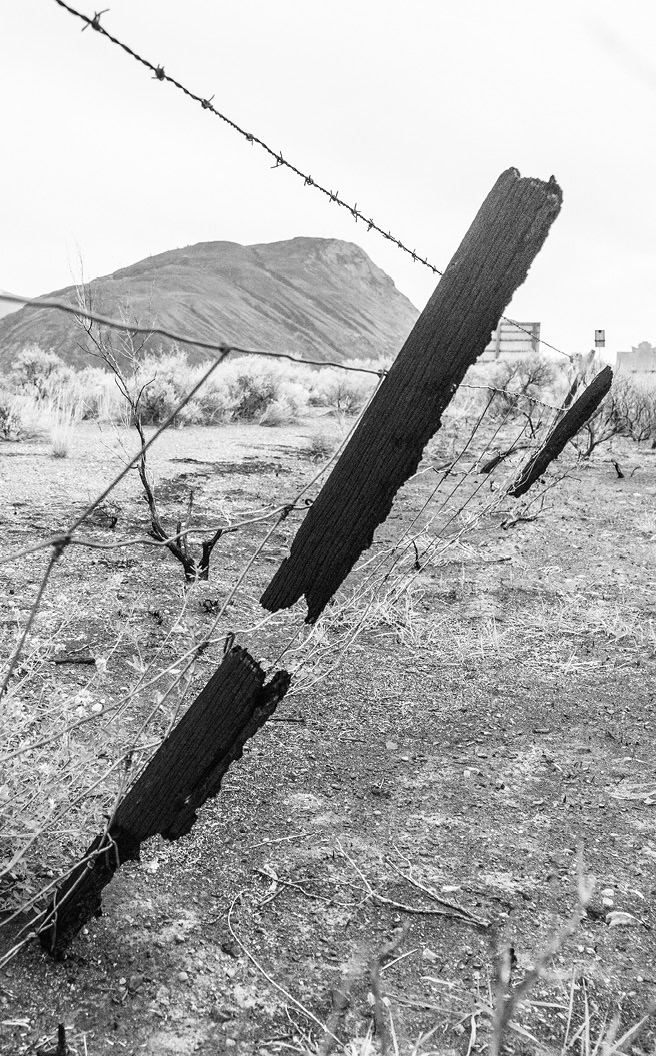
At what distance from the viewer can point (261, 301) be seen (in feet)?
237

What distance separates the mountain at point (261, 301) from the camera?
185 feet

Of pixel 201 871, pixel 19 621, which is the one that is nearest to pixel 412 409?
pixel 201 871

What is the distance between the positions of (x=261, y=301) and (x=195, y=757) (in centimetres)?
7256

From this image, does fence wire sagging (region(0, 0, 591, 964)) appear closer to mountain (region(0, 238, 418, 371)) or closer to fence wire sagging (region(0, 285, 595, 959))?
fence wire sagging (region(0, 285, 595, 959))

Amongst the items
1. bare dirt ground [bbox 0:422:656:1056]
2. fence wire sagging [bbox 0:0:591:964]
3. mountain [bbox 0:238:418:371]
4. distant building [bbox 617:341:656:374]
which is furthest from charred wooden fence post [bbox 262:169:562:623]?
mountain [bbox 0:238:418:371]

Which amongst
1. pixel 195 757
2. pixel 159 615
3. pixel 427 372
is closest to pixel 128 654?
pixel 159 615

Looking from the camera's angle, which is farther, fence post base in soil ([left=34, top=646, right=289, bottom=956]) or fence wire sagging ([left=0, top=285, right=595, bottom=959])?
fence wire sagging ([left=0, top=285, right=595, bottom=959])

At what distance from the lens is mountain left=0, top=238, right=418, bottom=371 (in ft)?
185

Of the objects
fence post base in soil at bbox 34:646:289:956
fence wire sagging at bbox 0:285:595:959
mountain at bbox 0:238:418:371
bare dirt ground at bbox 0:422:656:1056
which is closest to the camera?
fence post base in soil at bbox 34:646:289:956

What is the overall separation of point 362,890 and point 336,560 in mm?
1207

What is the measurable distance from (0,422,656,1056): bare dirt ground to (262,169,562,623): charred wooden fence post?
1.03 meters

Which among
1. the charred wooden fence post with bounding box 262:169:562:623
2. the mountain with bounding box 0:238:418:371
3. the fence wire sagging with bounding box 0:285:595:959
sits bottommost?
the fence wire sagging with bounding box 0:285:595:959

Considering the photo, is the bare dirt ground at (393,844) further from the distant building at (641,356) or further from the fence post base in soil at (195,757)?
the distant building at (641,356)

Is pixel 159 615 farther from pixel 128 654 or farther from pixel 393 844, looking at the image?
pixel 393 844
